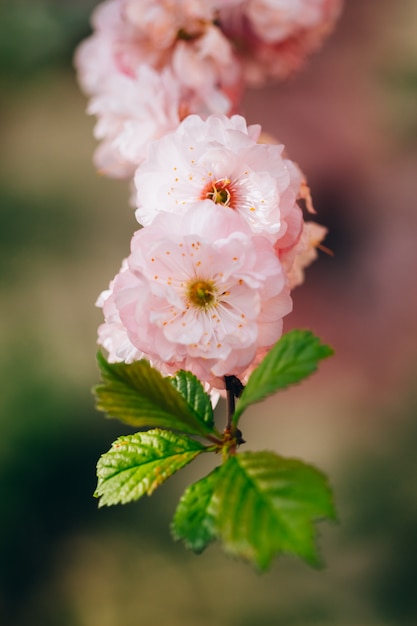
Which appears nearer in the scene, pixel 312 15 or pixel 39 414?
pixel 312 15

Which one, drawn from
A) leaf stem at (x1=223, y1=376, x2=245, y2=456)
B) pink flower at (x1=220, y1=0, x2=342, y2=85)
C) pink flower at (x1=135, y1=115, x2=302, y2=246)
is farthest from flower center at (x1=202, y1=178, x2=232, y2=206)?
pink flower at (x1=220, y1=0, x2=342, y2=85)

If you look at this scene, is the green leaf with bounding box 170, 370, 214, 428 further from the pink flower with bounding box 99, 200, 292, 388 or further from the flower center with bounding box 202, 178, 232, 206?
the flower center with bounding box 202, 178, 232, 206

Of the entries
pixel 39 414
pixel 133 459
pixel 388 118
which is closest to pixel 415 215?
pixel 388 118

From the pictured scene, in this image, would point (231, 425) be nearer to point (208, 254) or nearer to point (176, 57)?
point (208, 254)

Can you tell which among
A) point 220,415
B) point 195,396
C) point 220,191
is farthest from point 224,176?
point 220,415

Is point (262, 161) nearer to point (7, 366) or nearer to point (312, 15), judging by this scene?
point (312, 15)

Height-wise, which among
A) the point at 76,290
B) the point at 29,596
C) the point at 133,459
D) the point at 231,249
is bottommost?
the point at 29,596
